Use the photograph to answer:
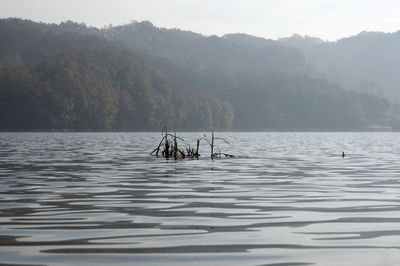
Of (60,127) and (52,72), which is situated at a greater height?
(52,72)

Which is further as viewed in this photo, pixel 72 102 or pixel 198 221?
pixel 72 102

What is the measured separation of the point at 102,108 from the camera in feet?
572

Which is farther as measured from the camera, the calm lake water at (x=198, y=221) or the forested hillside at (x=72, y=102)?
the forested hillside at (x=72, y=102)

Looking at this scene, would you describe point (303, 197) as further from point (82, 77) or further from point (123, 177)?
point (82, 77)

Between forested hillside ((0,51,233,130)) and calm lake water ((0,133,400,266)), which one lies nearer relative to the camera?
calm lake water ((0,133,400,266))

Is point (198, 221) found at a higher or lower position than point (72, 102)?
lower

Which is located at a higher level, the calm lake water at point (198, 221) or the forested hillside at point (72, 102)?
the forested hillside at point (72, 102)

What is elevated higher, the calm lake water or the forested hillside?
the forested hillside

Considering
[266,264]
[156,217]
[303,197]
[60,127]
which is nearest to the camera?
[266,264]

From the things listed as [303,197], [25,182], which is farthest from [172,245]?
[25,182]

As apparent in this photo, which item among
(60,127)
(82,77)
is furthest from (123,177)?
(82,77)

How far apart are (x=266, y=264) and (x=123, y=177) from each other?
48.2 feet

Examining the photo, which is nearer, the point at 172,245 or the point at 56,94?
the point at 172,245

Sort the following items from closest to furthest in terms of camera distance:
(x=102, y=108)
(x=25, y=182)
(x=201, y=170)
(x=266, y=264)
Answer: (x=266, y=264) → (x=25, y=182) → (x=201, y=170) → (x=102, y=108)
